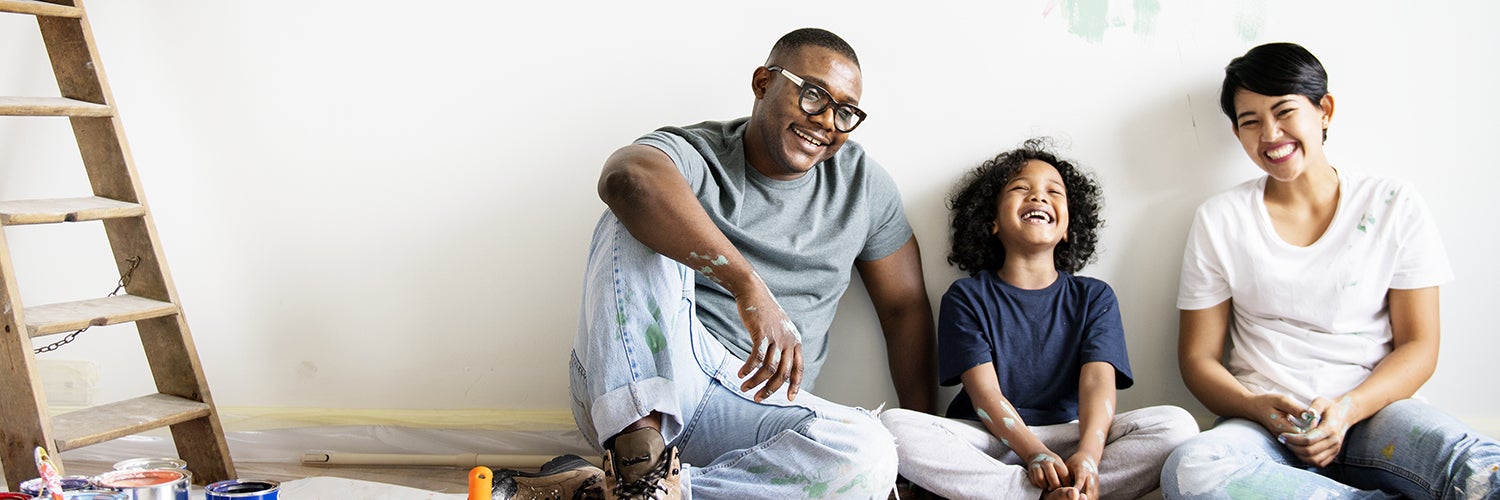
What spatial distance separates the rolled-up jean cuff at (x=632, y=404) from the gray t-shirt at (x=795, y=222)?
30 centimetres

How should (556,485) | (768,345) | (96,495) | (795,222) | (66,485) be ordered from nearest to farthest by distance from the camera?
(96,495), (66,485), (768,345), (556,485), (795,222)

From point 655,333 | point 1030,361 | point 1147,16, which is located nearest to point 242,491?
point 655,333

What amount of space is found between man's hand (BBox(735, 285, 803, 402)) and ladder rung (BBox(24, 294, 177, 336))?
1214 millimetres

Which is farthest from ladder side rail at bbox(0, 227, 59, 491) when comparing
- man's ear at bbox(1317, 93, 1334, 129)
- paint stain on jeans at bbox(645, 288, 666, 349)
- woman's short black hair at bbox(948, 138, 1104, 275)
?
man's ear at bbox(1317, 93, 1334, 129)

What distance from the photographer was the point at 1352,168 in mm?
2178

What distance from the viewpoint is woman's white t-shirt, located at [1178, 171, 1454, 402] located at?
2.03 metres

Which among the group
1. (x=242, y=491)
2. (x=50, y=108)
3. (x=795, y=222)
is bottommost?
(x=242, y=491)

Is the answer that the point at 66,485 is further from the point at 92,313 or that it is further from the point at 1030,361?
the point at 1030,361

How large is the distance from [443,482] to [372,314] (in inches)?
16.6

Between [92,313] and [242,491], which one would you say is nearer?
[242,491]

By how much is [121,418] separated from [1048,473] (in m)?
1.69

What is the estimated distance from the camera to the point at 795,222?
2062mm

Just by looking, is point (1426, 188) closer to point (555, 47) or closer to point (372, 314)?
point (555, 47)

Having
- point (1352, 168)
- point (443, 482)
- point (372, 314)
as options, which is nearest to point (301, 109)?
point (372, 314)
